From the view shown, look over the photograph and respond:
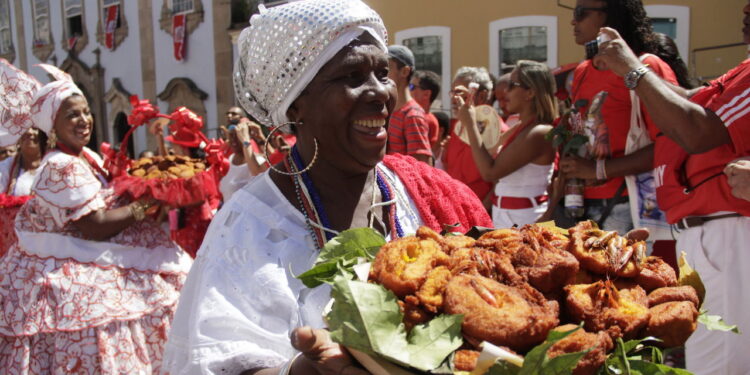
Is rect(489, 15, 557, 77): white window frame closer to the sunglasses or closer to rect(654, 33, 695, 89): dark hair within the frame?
the sunglasses

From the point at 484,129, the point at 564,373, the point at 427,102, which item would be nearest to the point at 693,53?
the point at 427,102

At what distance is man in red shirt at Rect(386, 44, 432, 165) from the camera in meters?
5.07

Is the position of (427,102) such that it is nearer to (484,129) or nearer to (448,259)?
(484,129)

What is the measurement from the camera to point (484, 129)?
500 centimetres

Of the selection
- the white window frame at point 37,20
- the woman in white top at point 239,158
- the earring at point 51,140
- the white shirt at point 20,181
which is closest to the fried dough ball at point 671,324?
the earring at point 51,140

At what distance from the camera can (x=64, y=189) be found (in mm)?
3682

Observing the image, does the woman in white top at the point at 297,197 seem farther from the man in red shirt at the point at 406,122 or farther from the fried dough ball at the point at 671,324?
the man in red shirt at the point at 406,122

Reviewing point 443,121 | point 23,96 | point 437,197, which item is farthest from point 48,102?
point 443,121

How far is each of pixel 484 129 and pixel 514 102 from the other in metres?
0.51

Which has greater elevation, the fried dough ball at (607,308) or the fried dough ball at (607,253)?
the fried dough ball at (607,253)

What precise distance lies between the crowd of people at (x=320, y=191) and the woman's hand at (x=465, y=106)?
16mm

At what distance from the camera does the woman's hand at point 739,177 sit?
261cm

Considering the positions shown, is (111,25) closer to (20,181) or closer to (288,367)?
(20,181)

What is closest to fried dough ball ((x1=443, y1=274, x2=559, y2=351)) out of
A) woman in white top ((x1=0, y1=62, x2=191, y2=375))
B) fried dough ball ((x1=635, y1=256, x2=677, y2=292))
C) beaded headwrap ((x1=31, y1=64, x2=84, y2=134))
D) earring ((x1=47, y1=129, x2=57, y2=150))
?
fried dough ball ((x1=635, y1=256, x2=677, y2=292))
